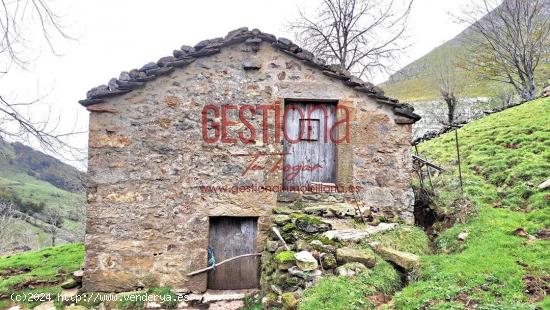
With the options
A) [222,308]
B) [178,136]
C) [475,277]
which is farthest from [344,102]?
[222,308]

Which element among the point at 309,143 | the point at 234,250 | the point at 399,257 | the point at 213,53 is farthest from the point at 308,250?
the point at 213,53

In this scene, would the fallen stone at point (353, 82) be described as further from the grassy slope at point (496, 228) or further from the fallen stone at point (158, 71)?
the fallen stone at point (158, 71)

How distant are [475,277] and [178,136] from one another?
491 centimetres

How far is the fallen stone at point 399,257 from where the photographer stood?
5020mm

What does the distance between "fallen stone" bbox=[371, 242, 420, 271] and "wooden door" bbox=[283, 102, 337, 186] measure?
1.71m

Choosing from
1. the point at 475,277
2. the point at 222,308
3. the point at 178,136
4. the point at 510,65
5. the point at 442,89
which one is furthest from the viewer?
the point at 442,89

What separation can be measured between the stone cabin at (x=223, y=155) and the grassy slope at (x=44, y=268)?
4.85 feet

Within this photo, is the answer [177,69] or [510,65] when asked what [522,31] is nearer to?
[510,65]

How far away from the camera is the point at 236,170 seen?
635cm

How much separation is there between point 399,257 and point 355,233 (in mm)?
746

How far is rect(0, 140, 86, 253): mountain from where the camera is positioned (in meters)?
26.8

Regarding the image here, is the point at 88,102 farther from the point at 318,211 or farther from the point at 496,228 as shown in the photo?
the point at 496,228

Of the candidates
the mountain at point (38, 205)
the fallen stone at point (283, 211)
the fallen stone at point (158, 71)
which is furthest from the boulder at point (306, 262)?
the mountain at point (38, 205)

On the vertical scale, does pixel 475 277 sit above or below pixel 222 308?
above
